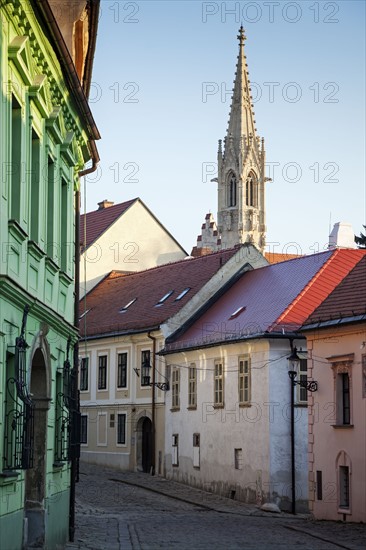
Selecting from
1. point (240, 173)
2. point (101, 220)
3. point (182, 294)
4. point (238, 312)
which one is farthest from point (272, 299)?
point (240, 173)

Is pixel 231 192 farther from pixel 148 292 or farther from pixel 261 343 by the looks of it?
pixel 261 343

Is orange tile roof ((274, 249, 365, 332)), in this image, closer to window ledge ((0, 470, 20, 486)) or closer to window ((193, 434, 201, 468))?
window ((193, 434, 201, 468))

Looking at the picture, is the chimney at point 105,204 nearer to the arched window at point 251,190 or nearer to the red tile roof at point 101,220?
the red tile roof at point 101,220

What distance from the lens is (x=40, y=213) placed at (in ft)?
55.5

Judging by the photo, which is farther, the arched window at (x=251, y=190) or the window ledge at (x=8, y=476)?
the arched window at (x=251, y=190)

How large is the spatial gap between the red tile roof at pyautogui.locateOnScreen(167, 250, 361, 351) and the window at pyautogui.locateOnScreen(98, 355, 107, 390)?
6229 mm

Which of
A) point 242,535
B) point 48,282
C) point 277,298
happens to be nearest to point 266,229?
point 277,298

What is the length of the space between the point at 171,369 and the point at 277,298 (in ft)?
19.5

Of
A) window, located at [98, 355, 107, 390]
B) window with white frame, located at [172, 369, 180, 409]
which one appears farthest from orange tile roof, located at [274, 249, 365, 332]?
window, located at [98, 355, 107, 390]

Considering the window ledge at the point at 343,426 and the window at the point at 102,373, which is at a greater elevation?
the window at the point at 102,373

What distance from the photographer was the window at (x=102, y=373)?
4938 centimetres

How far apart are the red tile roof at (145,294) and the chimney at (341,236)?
627 centimetres

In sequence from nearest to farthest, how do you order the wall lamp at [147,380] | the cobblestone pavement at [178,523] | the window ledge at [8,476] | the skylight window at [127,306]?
the window ledge at [8,476] < the cobblestone pavement at [178,523] < the wall lamp at [147,380] < the skylight window at [127,306]

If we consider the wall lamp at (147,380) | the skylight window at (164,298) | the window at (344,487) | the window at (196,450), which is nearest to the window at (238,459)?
the window at (196,450)
